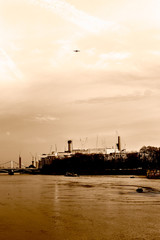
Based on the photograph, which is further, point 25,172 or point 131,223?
point 25,172

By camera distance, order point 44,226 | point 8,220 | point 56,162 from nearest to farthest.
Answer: point 44,226 → point 8,220 → point 56,162

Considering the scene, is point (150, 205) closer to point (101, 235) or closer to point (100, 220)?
point (100, 220)

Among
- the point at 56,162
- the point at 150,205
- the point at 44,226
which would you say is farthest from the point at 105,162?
the point at 44,226

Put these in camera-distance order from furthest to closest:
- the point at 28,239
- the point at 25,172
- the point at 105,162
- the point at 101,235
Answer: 1. the point at 25,172
2. the point at 105,162
3. the point at 101,235
4. the point at 28,239

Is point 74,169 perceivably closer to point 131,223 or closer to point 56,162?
point 56,162

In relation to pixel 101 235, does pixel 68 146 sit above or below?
above

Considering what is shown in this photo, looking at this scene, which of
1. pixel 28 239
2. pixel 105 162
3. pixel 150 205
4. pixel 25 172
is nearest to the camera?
pixel 28 239

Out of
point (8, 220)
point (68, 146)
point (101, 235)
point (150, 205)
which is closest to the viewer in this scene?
point (101, 235)

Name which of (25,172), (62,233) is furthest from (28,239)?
(25,172)

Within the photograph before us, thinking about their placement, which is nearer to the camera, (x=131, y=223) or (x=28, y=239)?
(x=28, y=239)
